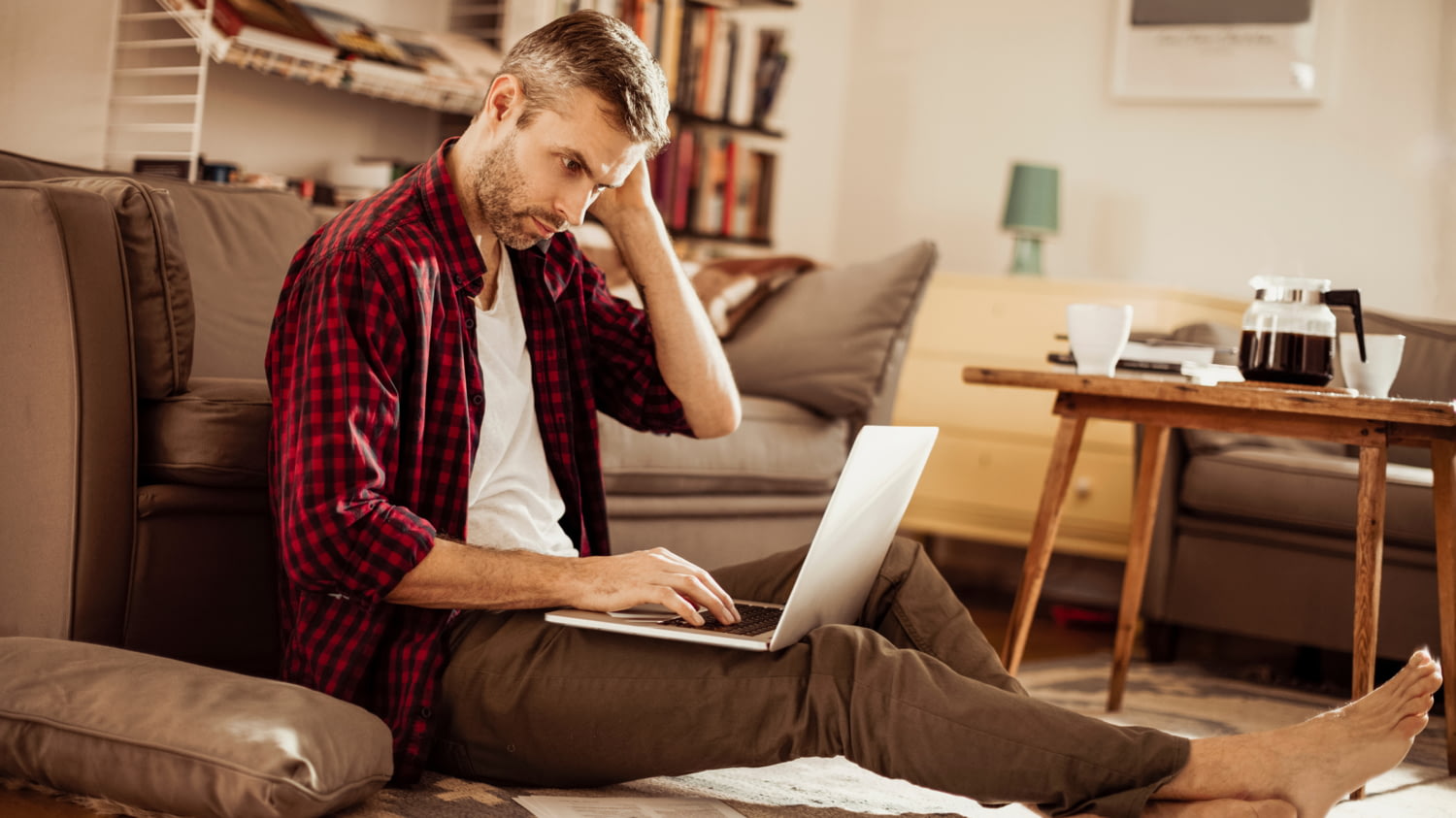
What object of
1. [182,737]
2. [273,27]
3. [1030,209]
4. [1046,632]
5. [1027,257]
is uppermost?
[273,27]

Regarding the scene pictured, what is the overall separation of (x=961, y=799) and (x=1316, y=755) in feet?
1.40

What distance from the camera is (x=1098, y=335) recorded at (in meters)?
1.95

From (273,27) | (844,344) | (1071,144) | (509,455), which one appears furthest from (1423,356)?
(273,27)

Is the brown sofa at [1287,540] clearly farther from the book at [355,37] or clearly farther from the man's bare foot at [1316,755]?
the book at [355,37]

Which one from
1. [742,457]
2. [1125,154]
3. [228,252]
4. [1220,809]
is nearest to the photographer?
[1220,809]

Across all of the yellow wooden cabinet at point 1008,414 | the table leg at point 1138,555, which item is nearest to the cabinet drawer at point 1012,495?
the yellow wooden cabinet at point 1008,414

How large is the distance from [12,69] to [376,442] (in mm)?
1755

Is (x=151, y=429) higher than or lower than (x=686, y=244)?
lower

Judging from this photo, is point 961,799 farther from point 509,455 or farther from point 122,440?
point 122,440

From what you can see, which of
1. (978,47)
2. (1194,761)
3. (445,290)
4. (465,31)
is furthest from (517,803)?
(978,47)

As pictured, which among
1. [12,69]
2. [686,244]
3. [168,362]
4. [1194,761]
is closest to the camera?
[1194,761]

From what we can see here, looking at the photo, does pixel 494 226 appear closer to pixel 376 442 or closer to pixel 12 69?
pixel 376 442

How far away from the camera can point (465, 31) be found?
3.57 meters

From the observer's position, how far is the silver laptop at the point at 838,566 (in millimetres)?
1258
